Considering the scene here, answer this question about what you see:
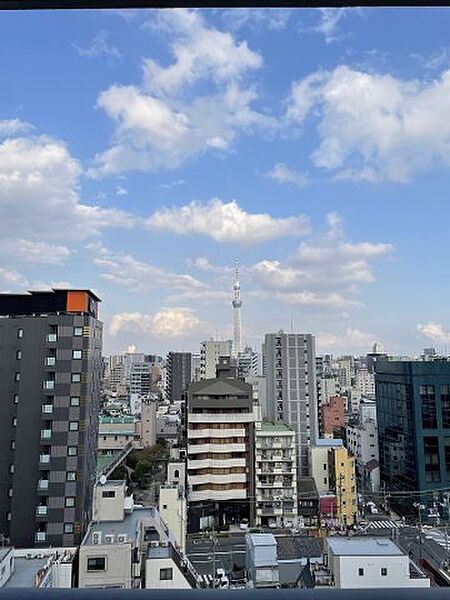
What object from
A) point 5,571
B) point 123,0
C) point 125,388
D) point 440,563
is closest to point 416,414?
point 440,563

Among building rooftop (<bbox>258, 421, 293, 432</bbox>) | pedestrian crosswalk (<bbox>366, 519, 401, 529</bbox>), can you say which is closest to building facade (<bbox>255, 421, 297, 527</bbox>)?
building rooftop (<bbox>258, 421, 293, 432</bbox>)

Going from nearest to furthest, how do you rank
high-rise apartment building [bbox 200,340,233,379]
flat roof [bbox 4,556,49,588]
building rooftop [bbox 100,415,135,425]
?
flat roof [bbox 4,556,49,588] < building rooftop [bbox 100,415,135,425] < high-rise apartment building [bbox 200,340,233,379]

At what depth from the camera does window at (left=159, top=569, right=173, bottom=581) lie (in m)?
3.64

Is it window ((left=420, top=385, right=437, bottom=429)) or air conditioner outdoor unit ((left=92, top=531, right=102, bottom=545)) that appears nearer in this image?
air conditioner outdoor unit ((left=92, top=531, right=102, bottom=545))

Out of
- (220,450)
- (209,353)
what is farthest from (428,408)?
(209,353)

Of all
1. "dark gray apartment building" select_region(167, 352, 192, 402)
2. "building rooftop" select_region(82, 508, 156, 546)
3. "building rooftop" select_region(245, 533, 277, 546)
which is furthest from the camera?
"dark gray apartment building" select_region(167, 352, 192, 402)

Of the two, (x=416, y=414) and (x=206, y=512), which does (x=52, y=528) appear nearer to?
(x=206, y=512)

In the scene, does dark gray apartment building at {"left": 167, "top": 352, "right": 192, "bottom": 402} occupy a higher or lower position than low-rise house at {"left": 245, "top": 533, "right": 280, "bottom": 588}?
higher

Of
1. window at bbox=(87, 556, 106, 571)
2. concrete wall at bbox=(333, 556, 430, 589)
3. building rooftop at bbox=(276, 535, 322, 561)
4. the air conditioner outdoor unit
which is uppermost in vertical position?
concrete wall at bbox=(333, 556, 430, 589)

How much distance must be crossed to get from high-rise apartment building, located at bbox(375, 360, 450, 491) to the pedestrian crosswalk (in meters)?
0.73

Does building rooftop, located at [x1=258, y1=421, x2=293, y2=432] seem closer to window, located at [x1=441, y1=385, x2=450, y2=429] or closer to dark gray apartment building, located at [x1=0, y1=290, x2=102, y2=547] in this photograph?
window, located at [x1=441, y1=385, x2=450, y2=429]

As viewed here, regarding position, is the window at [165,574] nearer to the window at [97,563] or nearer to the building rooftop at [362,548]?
the window at [97,563]

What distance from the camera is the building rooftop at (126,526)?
4.30m

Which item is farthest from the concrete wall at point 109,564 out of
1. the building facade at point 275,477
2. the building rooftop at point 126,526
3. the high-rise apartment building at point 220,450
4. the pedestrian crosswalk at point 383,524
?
the pedestrian crosswalk at point 383,524
